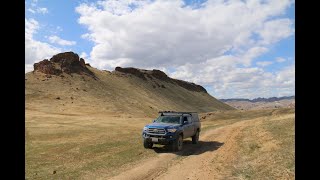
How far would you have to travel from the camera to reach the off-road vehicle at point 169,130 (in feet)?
65.7

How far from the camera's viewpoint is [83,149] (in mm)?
21750

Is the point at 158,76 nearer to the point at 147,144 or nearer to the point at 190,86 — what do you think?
the point at 190,86

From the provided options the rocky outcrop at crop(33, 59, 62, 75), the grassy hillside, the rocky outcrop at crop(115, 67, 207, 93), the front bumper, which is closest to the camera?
the front bumper

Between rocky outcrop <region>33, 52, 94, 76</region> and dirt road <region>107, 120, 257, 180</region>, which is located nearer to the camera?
dirt road <region>107, 120, 257, 180</region>

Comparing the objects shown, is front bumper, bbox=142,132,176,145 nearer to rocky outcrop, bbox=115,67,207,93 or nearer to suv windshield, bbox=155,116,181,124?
suv windshield, bbox=155,116,181,124

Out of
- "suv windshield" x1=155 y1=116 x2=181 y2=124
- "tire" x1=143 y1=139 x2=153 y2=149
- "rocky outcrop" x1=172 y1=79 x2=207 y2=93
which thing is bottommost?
"tire" x1=143 y1=139 x2=153 y2=149

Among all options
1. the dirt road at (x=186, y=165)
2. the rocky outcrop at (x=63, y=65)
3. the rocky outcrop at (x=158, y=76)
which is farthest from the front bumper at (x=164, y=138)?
the rocky outcrop at (x=158, y=76)

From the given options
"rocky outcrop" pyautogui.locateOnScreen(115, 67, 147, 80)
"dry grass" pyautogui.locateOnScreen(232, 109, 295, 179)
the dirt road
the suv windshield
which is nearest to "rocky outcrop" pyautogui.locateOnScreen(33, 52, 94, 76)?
"rocky outcrop" pyautogui.locateOnScreen(115, 67, 147, 80)

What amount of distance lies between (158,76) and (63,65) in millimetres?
58485

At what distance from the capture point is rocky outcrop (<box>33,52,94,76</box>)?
10538 cm

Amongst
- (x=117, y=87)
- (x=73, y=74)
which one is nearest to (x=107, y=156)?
(x=73, y=74)

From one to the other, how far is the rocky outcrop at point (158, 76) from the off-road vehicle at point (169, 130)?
408 ft
